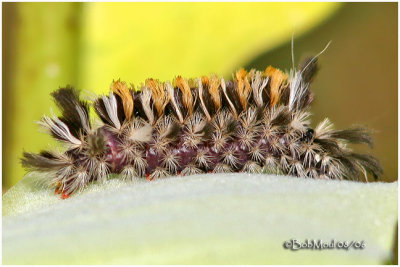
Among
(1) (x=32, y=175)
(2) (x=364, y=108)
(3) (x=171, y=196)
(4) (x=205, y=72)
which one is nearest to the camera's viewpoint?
(3) (x=171, y=196)

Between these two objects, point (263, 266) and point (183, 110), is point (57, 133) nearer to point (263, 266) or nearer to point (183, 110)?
point (183, 110)

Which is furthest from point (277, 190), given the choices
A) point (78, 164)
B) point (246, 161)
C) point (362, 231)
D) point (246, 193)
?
point (78, 164)

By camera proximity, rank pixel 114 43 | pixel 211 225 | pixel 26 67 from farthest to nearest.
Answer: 1. pixel 114 43
2. pixel 26 67
3. pixel 211 225

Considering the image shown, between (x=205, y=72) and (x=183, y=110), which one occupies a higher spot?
(x=205, y=72)

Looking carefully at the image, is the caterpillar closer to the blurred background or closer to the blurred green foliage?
the blurred background

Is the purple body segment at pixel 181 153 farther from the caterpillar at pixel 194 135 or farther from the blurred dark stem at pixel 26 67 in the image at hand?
the blurred dark stem at pixel 26 67

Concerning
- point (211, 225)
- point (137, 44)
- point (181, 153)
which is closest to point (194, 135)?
point (181, 153)

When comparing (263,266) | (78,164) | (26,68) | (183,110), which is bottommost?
(263,266)

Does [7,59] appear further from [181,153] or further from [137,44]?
[181,153]
